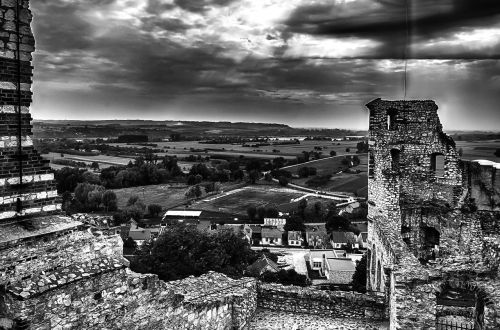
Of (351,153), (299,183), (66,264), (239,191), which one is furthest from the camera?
(351,153)

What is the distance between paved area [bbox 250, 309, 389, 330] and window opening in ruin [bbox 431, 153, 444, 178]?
20.7 feet

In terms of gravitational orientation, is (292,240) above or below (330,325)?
below

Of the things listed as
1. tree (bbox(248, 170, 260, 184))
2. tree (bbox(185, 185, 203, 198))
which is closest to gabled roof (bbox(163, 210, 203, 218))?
tree (bbox(185, 185, 203, 198))

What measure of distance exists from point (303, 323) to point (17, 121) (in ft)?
28.0

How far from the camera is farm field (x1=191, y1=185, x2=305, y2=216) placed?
300 ft

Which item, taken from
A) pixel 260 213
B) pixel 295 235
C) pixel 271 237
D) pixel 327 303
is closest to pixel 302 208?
pixel 260 213

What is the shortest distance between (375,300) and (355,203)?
8564 centimetres

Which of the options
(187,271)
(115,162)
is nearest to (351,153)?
(115,162)

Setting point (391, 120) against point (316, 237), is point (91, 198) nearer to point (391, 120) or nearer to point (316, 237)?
point (316, 237)

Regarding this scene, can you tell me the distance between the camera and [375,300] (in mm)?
11891

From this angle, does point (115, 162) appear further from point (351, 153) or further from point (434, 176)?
point (434, 176)

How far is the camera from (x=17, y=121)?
7.27 metres

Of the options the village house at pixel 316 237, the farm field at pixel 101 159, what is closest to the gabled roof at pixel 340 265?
the village house at pixel 316 237

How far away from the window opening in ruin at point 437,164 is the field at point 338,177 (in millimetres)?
85698
